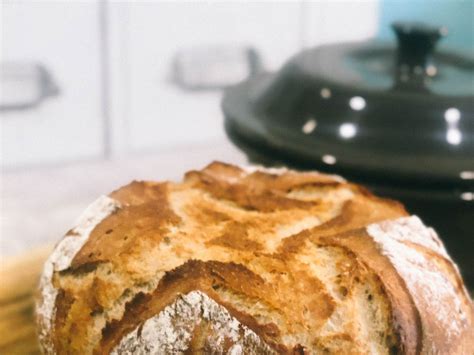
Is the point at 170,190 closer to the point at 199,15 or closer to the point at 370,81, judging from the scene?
the point at 370,81

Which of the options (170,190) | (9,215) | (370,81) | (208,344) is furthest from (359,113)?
(9,215)

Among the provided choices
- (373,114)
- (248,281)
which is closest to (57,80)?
(373,114)

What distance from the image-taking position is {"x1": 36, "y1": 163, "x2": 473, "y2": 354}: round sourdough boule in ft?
2.00

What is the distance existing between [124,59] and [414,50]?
89 centimetres

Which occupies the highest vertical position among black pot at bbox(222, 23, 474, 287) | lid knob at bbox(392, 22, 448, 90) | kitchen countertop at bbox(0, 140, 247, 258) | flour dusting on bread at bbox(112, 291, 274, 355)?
lid knob at bbox(392, 22, 448, 90)

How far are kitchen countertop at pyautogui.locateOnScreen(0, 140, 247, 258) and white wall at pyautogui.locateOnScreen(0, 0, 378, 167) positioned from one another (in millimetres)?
46

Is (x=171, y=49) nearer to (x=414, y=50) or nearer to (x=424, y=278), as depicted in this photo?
(x=414, y=50)

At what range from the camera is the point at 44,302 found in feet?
2.37

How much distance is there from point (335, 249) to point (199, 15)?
1239 millimetres

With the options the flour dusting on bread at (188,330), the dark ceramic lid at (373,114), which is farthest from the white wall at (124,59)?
the flour dusting on bread at (188,330)

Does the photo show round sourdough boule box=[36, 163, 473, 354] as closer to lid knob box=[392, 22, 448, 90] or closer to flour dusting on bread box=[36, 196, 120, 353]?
flour dusting on bread box=[36, 196, 120, 353]

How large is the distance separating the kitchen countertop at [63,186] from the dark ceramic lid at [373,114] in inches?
20.2


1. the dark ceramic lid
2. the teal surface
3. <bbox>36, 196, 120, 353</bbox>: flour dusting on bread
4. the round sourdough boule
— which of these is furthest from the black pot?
the teal surface

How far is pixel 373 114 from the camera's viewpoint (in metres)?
0.97
